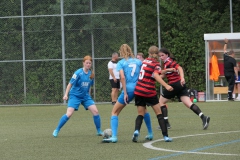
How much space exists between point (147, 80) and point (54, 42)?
1495 centimetres

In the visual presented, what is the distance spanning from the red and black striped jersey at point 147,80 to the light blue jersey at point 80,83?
2.14m

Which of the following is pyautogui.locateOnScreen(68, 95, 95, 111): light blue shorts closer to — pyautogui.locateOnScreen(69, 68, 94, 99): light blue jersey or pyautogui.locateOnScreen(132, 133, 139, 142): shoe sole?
pyautogui.locateOnScreen(69, 68, 94, 99): light blue jersey

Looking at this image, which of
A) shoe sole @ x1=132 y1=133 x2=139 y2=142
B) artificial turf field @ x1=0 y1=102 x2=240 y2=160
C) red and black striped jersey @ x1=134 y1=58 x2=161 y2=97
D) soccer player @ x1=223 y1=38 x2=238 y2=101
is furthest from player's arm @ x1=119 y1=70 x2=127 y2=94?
soccer player @ x1=223 y1=38 x2=238 y2=101

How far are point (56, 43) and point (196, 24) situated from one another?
758cm

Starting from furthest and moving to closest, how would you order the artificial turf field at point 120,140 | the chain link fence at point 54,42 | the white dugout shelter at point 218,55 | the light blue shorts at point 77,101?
the white dugout shelter at point 218,55 → the chain link fence at point 54,42 → the light blue shorts at point 77,101 → the artificial turf field at point 120,140

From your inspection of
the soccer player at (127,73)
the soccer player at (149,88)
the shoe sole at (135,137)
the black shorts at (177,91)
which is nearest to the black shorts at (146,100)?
the soccer player at (149,88)

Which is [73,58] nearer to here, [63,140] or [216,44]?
[216,44]

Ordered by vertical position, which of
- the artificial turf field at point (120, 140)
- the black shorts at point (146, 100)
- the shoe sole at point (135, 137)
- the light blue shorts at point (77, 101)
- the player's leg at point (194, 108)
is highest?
the black shorts at point (146, 100)

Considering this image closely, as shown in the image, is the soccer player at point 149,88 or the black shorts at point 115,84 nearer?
the soccer player at point 149,88

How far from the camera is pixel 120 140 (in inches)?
531

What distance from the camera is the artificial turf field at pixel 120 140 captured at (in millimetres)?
10953

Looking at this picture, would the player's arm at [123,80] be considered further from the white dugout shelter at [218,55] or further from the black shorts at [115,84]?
the white dugout shelter at [218,55]

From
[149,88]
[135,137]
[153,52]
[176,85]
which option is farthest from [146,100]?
[176,85]

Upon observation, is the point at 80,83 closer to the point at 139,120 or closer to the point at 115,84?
the point at 139,120
